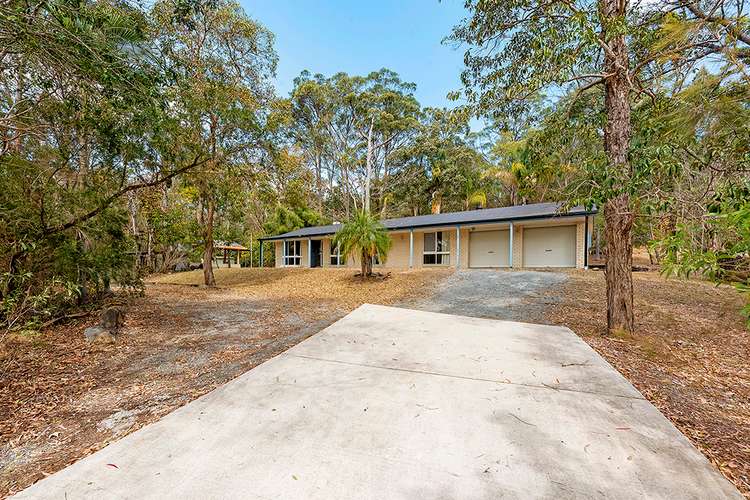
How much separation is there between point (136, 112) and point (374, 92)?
77.7ft

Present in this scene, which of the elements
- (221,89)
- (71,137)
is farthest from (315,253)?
(71,137)

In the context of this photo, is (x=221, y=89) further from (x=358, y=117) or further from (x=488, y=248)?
(x=358, y=117)

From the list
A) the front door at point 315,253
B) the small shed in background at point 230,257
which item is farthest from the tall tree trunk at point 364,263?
the small shed in background at point 230,257

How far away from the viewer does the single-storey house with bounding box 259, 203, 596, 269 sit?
543 inches

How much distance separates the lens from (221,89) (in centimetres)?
Result: 766

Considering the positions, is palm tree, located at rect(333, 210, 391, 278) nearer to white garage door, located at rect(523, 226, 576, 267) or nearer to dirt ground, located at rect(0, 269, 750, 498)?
dirt ground, located at rect(0, 269, 750, 498)

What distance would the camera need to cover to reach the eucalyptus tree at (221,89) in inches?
289

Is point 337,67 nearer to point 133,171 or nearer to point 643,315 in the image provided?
point 133,171

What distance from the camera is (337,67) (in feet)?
84.2

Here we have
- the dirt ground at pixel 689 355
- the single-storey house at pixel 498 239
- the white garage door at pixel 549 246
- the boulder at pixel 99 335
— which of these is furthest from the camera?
the white garage door at pixel 549 246

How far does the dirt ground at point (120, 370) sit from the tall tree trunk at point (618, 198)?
16.6 feet

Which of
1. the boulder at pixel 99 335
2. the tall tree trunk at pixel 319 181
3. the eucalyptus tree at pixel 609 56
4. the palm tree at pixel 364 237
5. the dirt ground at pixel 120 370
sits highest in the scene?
the tall tree trunk at pixel 319 181

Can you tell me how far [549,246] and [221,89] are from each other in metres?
13.7

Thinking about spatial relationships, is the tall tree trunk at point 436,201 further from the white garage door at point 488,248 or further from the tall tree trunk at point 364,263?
the tall tree trunk at point 364,263
